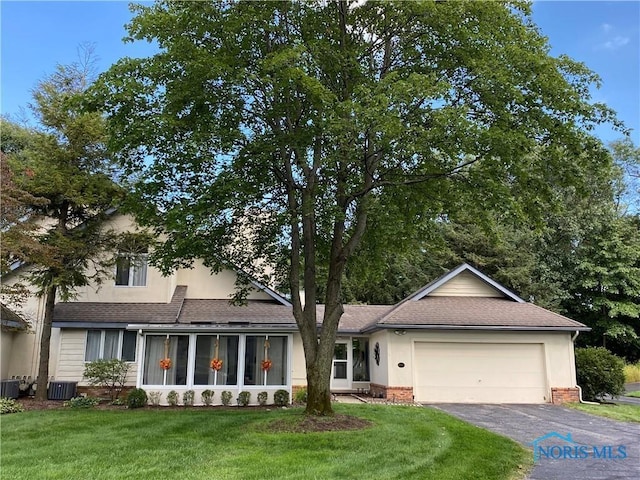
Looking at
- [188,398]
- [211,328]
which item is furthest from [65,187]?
[188,398]

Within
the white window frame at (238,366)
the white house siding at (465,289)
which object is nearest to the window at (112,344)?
the white window frame at (238,366)

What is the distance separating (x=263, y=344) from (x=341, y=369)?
17.0 feet

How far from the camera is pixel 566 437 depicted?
10391 mm

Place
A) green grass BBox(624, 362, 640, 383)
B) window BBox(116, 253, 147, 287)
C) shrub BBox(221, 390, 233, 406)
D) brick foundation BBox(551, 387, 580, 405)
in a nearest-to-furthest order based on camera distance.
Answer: shrub BBox(221, 390, 233, 406) → brick foundation BBox(551, 387, 580, 405) → window BBox(116, 253, 147, 287) → green grass BBox(624, 362, 640, 383)

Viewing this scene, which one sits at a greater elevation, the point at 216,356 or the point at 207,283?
the point at 207,283

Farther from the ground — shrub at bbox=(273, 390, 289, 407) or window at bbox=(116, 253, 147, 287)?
window at bbox=(116, 253, 147, 287)

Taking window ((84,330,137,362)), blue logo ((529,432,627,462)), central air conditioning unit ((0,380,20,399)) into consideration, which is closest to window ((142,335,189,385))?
window ((84,330,137,362))

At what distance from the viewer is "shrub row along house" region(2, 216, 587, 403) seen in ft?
52.1

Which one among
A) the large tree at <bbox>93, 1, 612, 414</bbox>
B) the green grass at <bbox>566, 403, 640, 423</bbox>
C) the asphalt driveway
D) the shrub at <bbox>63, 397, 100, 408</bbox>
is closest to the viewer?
the asphalt driveway

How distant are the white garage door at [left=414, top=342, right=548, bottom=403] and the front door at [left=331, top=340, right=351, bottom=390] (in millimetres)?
3825

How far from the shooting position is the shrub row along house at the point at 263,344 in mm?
15891

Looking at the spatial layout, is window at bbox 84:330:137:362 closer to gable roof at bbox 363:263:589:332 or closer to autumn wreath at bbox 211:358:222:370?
autumn wreath at bbox 211:358:222:370

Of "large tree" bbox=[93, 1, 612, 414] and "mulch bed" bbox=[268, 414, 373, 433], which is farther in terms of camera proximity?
"mulch bed" bbox=[268, 414, 373, 433]

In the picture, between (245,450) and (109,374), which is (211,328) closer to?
(109,374)
